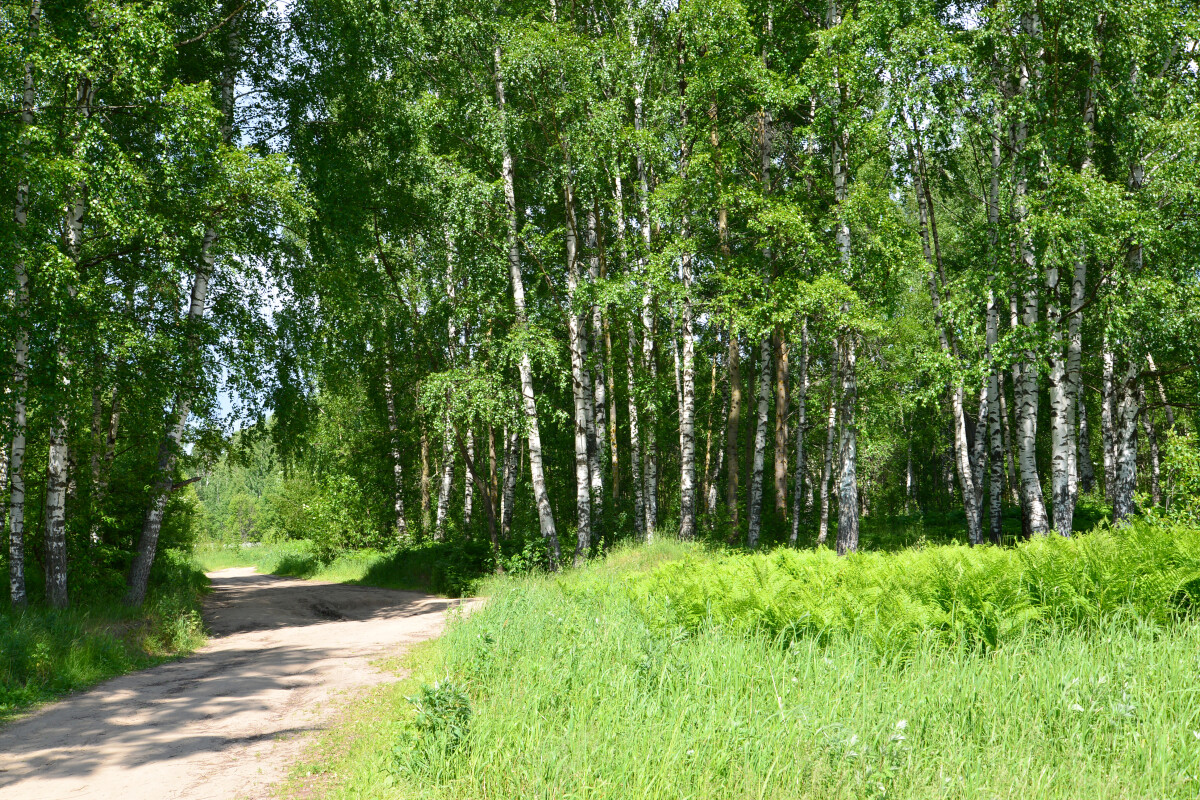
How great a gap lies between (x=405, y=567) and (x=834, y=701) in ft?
59.1

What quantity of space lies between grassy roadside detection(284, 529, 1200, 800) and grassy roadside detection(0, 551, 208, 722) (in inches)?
151

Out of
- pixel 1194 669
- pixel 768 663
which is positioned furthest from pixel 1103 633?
pixel 768 663

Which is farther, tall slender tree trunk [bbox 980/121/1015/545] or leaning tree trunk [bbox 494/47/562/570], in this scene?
leaning tree trunk [bbox 494/47/562/570]

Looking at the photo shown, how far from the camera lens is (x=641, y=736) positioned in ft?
12.9

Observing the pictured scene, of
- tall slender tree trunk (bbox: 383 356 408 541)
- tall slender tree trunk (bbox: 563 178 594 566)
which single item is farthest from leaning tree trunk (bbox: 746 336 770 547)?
tall slender tree trunk (bbox: 383 356 408 541)

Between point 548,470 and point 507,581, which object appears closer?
point 507,581

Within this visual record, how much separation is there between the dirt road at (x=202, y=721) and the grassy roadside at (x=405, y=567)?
18.6 feet

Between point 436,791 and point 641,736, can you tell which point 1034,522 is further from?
point 436,791

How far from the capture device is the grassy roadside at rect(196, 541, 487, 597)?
17781 mm

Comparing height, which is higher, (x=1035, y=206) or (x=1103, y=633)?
(x=1035, y=206)

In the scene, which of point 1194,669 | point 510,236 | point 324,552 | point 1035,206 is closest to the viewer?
point 1194,669

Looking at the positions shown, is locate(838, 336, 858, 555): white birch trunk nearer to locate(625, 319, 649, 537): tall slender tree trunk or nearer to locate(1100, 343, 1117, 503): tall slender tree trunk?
locate(625, 319, 649, 537): tall slender tree trunk

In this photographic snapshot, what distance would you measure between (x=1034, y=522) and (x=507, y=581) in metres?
9.22

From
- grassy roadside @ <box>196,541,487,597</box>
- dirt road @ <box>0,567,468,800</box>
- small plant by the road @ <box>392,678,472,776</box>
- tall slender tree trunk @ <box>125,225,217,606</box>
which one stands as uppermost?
tall slender tree trunk @ <box>125,225,217,606</box>
